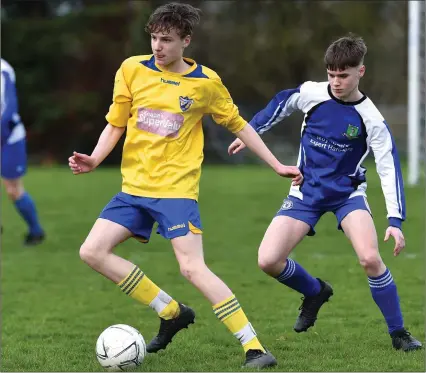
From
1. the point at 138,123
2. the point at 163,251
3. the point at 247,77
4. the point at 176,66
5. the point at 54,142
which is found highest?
the point at 176,66

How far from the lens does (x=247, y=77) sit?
32281 millimetres

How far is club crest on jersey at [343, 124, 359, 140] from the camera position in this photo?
5.43 metres

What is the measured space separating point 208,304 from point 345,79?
2.40 meters

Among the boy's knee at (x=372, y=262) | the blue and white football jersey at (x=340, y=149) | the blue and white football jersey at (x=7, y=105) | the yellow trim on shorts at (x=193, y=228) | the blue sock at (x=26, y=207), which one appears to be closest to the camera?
the yellow trim on shorts at (x=193, y=228)

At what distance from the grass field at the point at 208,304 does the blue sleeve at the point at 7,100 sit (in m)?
1.45

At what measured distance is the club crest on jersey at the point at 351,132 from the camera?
5.43 m

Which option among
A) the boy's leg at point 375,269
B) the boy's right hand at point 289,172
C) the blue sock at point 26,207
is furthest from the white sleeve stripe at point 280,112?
the blue sock at point 26,207

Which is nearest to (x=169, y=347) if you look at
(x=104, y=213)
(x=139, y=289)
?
(x=139, y=289)

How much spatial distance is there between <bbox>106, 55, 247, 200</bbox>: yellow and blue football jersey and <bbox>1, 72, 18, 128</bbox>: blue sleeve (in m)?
4.57

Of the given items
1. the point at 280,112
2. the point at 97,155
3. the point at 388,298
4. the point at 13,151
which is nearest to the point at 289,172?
the point at 280,112

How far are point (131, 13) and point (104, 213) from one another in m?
24.6

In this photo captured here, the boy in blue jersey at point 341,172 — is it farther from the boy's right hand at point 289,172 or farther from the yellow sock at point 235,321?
the yellow sock at point 235,321

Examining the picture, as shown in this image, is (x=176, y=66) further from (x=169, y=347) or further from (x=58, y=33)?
(x=58, y=33)

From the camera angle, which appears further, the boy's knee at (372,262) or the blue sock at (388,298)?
the blue sock at (388,298)
